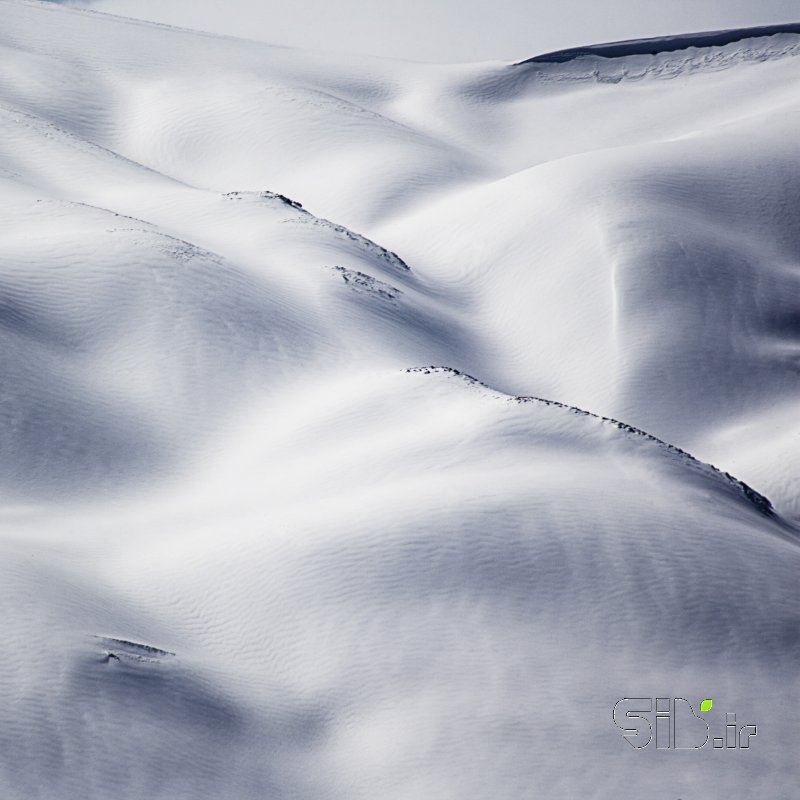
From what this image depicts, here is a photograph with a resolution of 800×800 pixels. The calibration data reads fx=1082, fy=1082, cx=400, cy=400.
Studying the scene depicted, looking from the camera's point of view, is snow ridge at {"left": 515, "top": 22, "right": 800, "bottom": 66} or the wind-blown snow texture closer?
the wind-blown snow texture

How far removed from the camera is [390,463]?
918cm

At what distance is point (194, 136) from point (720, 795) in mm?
18928

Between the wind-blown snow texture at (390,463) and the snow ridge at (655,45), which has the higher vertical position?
the snow ridge at (655,45)

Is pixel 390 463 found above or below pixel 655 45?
below

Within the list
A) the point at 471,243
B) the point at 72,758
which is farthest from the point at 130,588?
the point at 471,243

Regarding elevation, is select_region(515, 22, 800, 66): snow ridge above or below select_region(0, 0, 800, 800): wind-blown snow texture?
above

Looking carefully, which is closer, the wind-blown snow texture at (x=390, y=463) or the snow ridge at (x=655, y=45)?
the wind-blown snow texture at (x=390, y=463)

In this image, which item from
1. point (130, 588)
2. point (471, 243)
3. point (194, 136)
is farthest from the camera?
point (194, 136)

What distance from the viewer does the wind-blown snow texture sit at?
6523 millimetres

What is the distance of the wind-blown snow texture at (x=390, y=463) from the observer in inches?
257

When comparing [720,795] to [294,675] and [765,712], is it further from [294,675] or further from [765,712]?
[294,675]

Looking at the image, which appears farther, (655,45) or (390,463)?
(655,45)

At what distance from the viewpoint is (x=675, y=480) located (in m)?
9.02

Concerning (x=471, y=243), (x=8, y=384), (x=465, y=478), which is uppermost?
(x=471, y=243)
